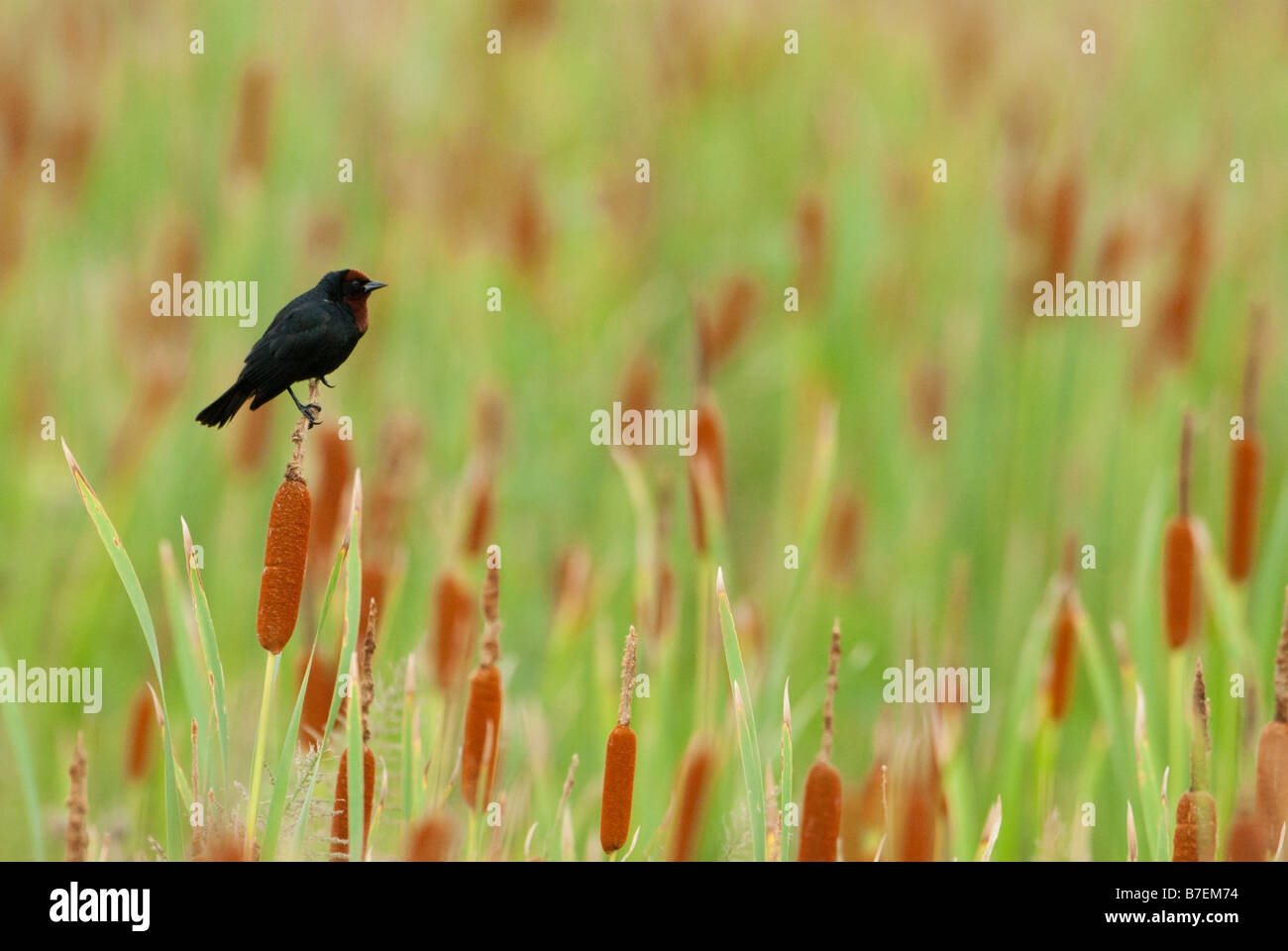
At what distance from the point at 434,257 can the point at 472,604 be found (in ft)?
6.68

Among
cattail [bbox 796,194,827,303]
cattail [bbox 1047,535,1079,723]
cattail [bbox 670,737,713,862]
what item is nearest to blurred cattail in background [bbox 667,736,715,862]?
→ cattail [bbox 670,737,713,862]

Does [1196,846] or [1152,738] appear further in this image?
[1152,738]

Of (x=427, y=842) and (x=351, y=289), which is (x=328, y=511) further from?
(x=427, y=842)

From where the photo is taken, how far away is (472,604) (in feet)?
6.33

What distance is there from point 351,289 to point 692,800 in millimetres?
889

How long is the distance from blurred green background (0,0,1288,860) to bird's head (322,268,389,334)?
60 cm

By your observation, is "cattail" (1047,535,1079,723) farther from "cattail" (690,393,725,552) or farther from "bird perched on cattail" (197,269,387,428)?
"bird perched on cattail" (197,269,387,428)

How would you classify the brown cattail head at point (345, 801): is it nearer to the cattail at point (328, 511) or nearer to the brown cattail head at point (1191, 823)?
the cattail at point (328, 511)

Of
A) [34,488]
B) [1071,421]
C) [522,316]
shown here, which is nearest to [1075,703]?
[1071,421]

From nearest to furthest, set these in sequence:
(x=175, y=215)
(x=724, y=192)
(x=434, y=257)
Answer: (x=175, y=215), (x=434, y=257), (x=724, y=192)

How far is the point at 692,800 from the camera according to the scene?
1826 millimetres

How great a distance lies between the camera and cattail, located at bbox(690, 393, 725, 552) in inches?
80.3

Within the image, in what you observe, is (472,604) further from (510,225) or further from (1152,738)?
(510,225)

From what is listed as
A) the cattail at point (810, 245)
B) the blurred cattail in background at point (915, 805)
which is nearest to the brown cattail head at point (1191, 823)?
the blurred cattail in background at point (915, 805)
